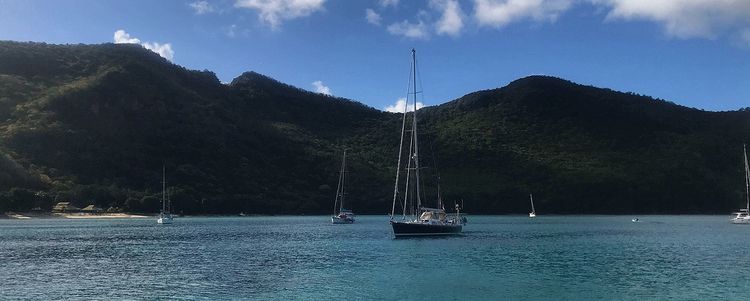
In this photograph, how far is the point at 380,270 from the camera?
128 feet

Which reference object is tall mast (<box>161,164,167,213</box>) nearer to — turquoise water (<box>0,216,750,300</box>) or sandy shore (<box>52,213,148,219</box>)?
sandy shore (<box>52,213,148,219</box>)

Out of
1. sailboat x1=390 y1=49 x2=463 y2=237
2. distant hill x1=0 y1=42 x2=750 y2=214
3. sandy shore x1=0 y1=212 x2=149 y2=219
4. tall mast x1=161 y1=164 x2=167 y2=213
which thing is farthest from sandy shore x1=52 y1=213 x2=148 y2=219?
sailboat x1=390 y1=49 x2=463 y2=237

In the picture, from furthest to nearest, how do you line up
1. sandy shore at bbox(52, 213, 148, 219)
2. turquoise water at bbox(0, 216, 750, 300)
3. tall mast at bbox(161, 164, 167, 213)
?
tall mast at bbox(161, 164, 167, 213) → sandy shore at bbox(52, 213, 148, 219) → turquoise water at bbox(0, 216, 750, 300)

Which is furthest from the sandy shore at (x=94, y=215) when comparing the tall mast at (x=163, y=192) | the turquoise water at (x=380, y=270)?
the turquoise water at (x=380, y=270)

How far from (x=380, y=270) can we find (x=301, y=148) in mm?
137998

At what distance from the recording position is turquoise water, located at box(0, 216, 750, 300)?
30.5m

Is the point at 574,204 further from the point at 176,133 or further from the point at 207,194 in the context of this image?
the point at 176,133

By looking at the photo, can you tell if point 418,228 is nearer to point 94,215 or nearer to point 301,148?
point 94,215

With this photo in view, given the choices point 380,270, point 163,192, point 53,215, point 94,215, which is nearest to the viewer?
point 380,270

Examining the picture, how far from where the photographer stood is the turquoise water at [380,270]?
100 feet

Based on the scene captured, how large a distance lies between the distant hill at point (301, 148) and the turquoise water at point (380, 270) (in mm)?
72709

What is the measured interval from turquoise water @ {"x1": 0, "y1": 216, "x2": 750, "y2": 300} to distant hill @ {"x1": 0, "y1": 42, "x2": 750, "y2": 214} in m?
72.7

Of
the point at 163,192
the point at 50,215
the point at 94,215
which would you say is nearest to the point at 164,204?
the point at 163,192

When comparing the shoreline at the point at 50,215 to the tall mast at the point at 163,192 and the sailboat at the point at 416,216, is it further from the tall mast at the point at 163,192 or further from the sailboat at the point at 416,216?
the sailboat at the point at 416,216
